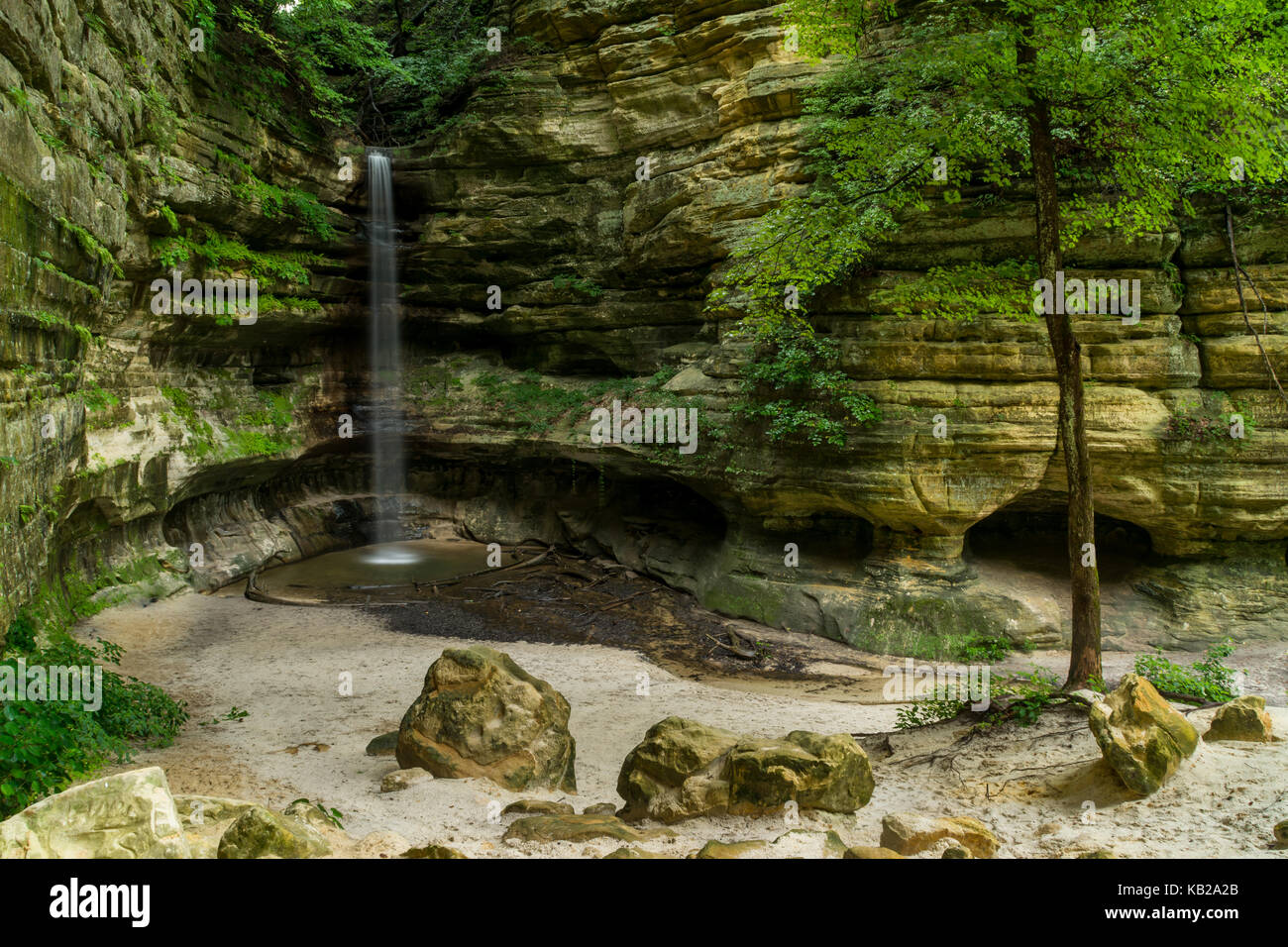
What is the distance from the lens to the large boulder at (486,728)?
6.96 metres

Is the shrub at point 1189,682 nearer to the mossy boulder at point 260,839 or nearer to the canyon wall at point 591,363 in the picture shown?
the canyon wall at point 591,363

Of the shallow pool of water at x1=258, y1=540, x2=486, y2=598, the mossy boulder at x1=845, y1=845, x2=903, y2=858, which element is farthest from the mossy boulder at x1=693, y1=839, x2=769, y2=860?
the shallow pool of water at x1=258, y1=540, x2=486, y2=598

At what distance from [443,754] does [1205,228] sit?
14.4m

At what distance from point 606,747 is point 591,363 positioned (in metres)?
14.8

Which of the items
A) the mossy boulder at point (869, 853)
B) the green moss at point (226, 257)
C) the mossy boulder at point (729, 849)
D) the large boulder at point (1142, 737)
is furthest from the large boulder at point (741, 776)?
the green moss at point (226, 257)

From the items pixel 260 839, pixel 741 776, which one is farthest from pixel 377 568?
pixel 260 839

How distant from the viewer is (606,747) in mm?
8977

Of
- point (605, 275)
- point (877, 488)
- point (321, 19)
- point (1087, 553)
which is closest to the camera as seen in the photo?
point (1087, 553)

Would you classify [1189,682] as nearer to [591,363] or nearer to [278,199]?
[591,363]

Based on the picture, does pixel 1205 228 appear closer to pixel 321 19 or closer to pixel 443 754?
pixel 443 754

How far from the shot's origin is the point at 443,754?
22.9ft

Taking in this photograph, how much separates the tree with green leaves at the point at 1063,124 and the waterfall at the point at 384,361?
47.1 feet

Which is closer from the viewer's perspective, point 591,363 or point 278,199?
point 278,199

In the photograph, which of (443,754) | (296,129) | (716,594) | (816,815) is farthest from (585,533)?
(816,815)
